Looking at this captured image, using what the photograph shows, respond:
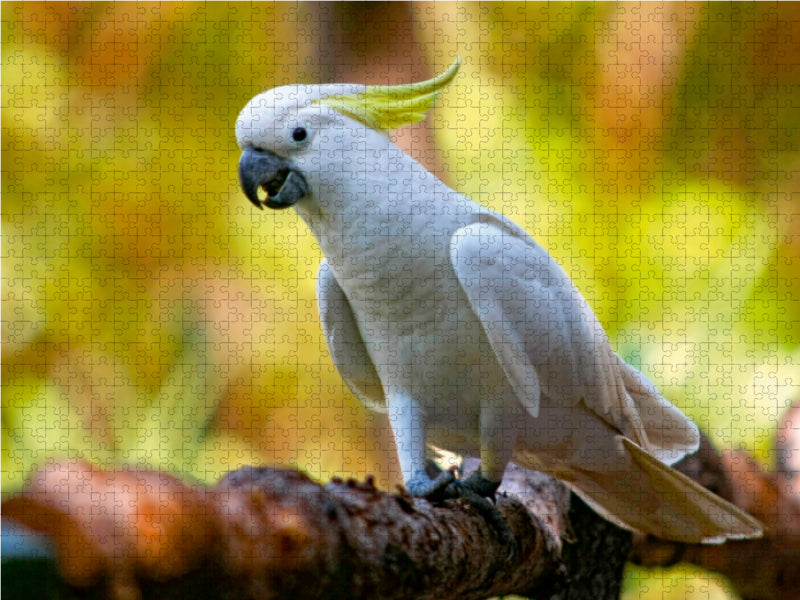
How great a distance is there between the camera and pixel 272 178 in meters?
1.71

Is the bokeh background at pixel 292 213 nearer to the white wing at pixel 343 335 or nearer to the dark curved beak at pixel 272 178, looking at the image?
the white wing at pixel 343 335

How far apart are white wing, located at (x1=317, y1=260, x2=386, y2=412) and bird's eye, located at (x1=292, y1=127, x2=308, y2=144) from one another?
0.30m

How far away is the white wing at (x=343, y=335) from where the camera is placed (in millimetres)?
1923

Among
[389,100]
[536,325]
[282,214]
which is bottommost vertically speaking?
[536,325]

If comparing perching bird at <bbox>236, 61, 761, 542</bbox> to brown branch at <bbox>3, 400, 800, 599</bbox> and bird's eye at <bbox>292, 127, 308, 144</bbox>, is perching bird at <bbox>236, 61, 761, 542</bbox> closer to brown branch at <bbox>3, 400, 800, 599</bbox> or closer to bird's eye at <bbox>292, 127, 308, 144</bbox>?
bird's eye at <bbox>292, 127, 308, 144</bbox>

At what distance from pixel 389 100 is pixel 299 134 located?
21cm

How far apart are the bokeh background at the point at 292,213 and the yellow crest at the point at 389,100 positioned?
4.53 ft

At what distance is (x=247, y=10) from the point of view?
14.4 ft

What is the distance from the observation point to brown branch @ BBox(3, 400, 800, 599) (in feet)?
3.18

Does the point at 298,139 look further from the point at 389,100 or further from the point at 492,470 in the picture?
the point at 492,470

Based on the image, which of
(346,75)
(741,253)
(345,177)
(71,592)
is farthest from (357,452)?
(71,592)

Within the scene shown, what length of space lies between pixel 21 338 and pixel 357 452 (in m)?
1.74

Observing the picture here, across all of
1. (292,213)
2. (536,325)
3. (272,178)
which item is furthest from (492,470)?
(292,213)

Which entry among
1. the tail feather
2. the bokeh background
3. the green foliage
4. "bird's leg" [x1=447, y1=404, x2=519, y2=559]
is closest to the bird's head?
"bird's leg" [x1=447, y1=404, x2=519, y2=559]
